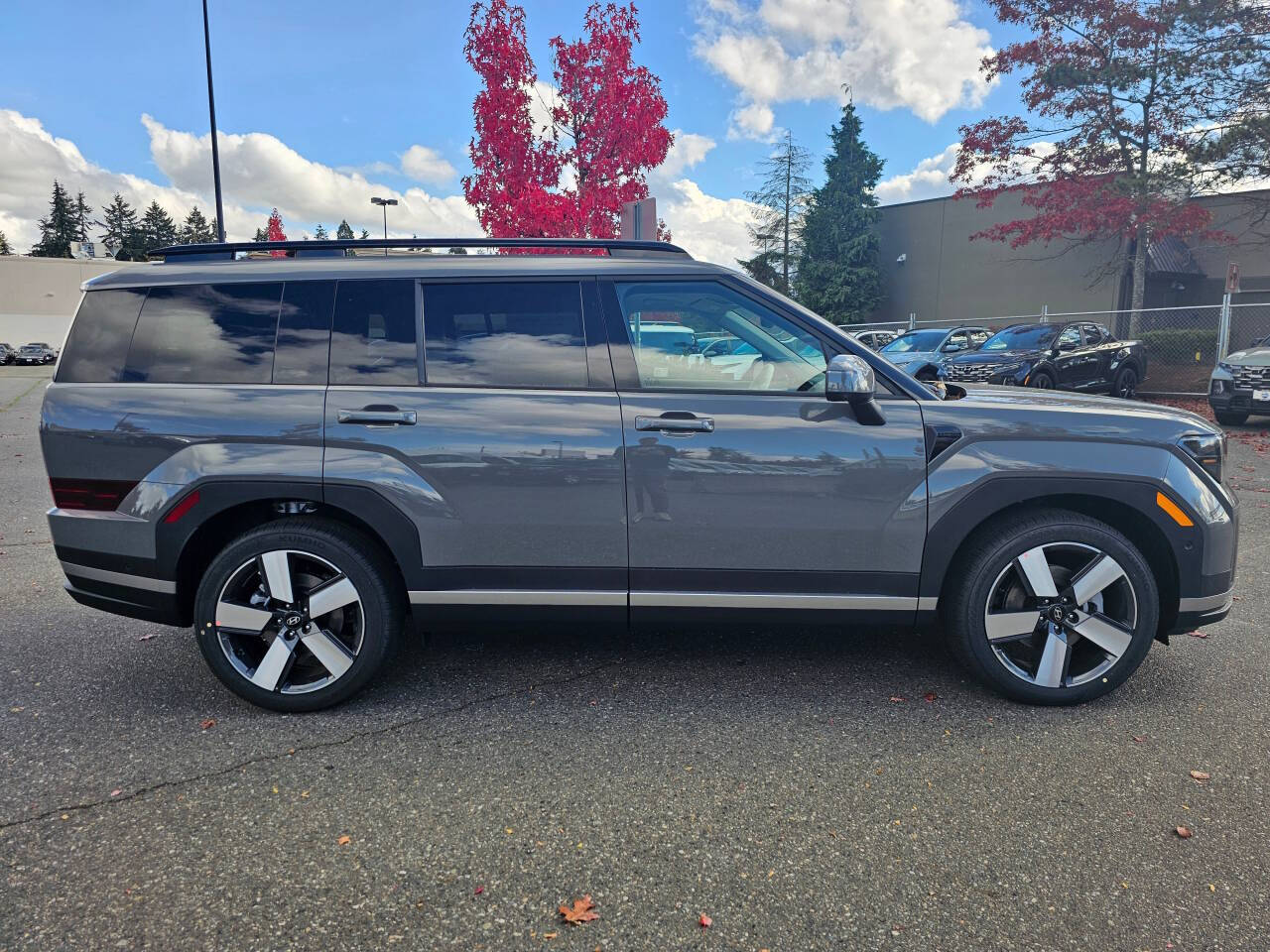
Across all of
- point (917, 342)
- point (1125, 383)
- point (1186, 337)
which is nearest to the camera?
point (1125, 383)

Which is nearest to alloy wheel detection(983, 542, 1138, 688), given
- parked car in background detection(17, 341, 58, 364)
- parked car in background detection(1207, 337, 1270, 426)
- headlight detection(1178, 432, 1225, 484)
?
headlight detection(1178, 432, 1225, 484)

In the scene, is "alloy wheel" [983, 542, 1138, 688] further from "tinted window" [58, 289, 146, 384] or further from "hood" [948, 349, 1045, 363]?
"hood" [948, 349, 1045, 363]

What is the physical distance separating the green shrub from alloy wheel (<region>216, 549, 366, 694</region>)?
19628 millimetres

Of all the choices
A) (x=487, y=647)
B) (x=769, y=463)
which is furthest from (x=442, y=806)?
(x=769, y=463)

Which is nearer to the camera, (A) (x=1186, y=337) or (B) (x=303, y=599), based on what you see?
(B) (x=303, y=599)

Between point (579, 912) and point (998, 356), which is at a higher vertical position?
point (998, 356)

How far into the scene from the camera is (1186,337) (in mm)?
18453

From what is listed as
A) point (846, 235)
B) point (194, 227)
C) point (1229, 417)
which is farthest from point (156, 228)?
point (1229, 417)

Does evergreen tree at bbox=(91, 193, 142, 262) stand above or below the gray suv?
above

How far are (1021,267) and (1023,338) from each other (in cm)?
1461

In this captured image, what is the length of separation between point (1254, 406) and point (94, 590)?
1410 cm

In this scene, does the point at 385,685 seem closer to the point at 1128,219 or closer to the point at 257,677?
the point at 257,677

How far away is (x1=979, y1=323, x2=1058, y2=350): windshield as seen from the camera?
14727 mm

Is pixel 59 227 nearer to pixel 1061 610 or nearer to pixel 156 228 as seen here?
pixel 156 228
